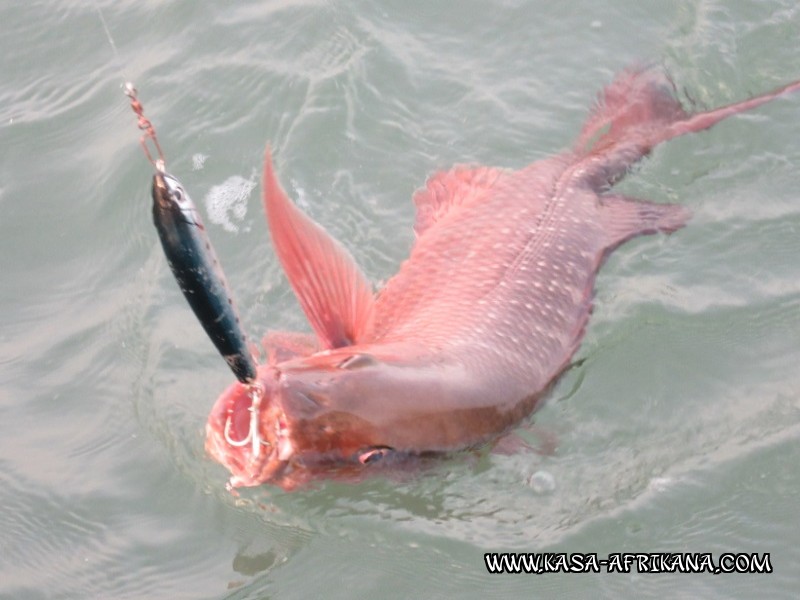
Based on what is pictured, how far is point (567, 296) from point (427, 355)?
42.6 inches

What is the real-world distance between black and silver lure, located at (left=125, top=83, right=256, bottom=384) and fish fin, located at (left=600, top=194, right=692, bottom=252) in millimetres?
2727

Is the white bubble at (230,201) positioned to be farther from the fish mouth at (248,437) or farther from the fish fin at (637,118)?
the fish mouth at (248,437)

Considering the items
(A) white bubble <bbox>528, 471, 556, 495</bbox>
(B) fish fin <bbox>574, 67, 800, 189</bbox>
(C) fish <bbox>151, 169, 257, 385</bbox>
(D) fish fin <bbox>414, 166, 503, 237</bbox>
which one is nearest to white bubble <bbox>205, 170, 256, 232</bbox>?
(D) fish fin <bbox>414, 166, 503, 237</bbox>

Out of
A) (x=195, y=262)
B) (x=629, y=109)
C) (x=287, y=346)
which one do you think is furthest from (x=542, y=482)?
(x=629, y=109)

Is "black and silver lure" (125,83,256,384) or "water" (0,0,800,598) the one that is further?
"water" (0,0,800,598)

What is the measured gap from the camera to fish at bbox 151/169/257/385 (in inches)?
110

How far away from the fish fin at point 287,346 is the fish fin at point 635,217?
170cm

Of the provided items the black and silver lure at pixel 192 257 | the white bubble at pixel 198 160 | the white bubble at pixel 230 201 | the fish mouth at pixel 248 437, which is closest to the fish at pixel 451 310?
the fish mouth at pixel 248 437

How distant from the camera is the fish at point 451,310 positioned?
381 cm

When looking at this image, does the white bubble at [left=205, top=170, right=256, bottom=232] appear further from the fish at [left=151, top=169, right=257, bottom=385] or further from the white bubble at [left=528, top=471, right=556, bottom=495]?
the fish at [left=151, top=169, right=257, bottom=385]

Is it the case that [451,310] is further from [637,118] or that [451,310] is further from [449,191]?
[637,118]

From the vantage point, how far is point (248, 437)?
149 inches

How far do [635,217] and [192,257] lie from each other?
130 inches

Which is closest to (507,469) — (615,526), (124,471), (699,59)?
(615,526)
